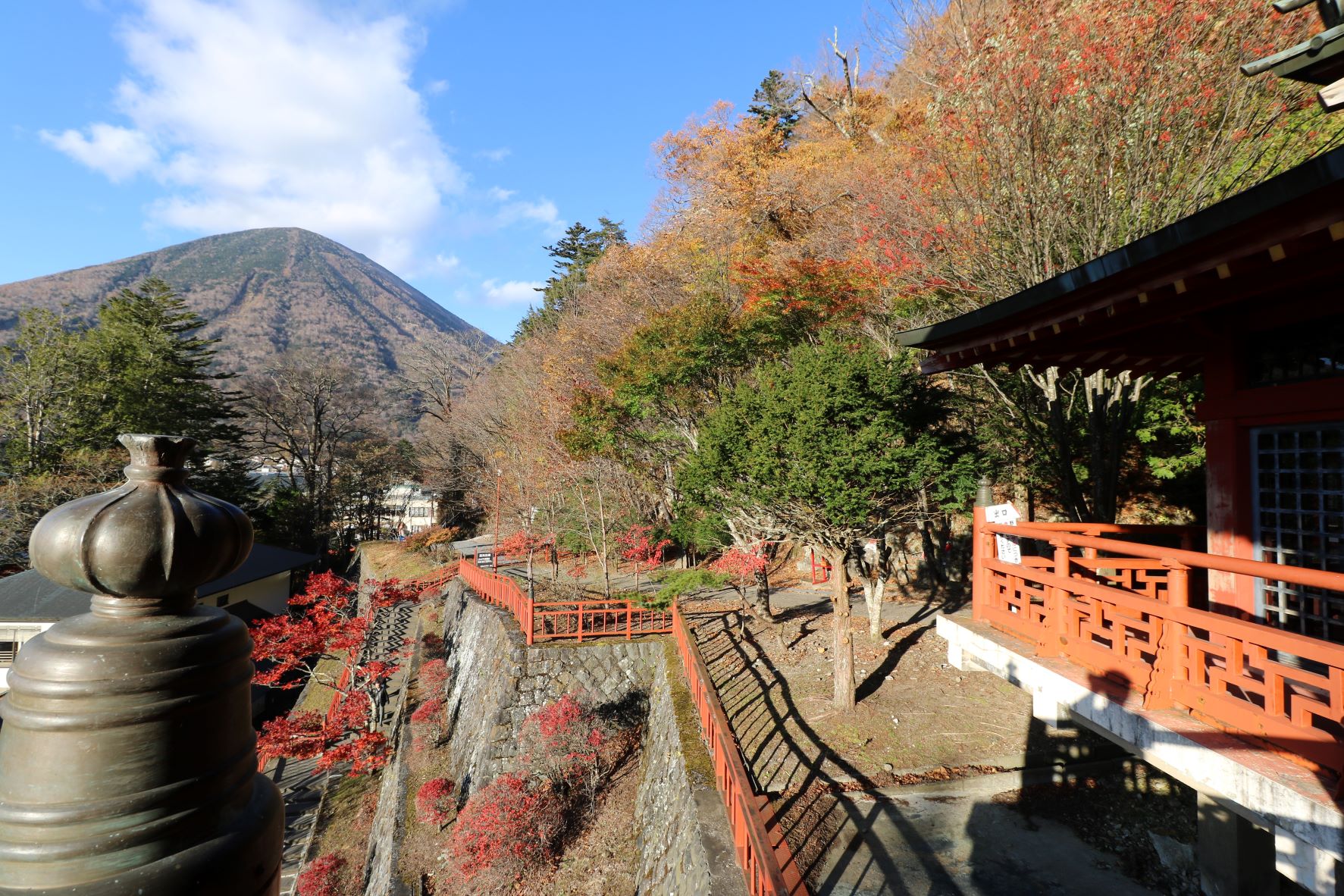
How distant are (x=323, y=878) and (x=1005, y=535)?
488 inches

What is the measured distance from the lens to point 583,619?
12.4 m

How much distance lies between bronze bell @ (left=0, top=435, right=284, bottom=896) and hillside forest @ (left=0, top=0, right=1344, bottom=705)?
687 centimetres

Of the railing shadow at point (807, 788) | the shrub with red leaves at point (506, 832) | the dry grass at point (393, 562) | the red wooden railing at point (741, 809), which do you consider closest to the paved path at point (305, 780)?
A: the shrub with red leaves at point (506, 832)

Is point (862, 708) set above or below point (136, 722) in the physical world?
below

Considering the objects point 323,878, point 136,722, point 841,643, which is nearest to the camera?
point 136,722

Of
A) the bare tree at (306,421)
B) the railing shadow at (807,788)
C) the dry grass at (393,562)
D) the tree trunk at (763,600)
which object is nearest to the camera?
the railing shadow at (807,788)

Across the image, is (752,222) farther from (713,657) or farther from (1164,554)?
(1164,554)

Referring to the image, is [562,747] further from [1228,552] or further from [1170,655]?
[1228,552]

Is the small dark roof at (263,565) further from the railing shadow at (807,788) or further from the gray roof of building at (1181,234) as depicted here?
the gray roof of building at (1181,234)

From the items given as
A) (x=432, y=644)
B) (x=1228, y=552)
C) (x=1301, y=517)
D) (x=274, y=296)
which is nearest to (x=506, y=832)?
(x=1228, y=552)

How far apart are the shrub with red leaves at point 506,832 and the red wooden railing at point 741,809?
10.8 feet

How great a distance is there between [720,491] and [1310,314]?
756cm

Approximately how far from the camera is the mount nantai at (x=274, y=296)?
98.7 meters

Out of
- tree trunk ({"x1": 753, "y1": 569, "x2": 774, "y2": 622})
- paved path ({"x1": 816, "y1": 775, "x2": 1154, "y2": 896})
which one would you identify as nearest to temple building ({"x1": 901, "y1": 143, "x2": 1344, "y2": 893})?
paved path ({"x1": 816, "y1": 775, "x2": 1154, "y2": 896})
